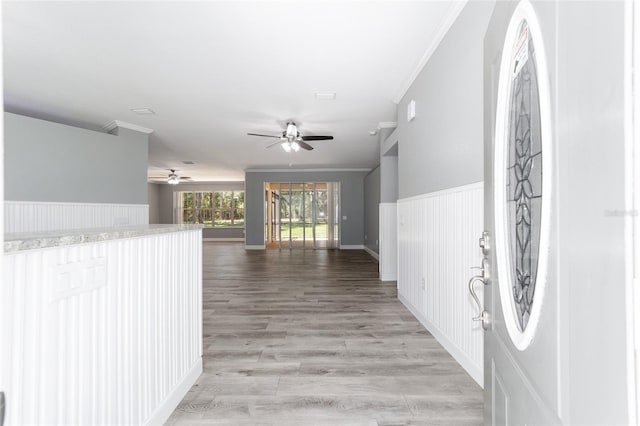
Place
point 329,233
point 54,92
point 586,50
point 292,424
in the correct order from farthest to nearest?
point 329,233 < point 54,92 < point 292,424 < point 586,50

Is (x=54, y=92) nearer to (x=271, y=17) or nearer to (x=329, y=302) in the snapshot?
(x=271, y=17)

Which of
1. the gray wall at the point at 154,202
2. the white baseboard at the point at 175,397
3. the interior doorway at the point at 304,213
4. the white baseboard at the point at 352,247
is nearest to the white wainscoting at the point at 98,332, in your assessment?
the white baseboard at the point at 175,397

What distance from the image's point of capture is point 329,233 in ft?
34.9

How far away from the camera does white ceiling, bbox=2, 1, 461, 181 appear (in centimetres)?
232

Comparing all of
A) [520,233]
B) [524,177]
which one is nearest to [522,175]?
[524,177]

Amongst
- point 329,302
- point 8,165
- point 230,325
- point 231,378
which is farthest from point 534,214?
point 8,165

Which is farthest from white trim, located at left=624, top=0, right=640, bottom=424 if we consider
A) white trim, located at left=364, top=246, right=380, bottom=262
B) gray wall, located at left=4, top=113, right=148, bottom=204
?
white trim, located at left=364, top=246, right=380, bottom=262

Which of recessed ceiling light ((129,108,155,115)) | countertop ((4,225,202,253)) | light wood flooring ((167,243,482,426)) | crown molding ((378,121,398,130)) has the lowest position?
light wood flooring ((167,243,482,426))

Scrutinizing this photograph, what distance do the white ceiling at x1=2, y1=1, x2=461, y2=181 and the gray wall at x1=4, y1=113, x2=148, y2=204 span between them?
331 millimetres

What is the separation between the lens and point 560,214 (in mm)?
588

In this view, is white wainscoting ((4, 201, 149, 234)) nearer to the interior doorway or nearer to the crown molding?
the crown molding

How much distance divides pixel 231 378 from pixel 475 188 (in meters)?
1.96

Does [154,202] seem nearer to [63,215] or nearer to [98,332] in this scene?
[63,215]

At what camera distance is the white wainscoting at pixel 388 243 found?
5.12 m
